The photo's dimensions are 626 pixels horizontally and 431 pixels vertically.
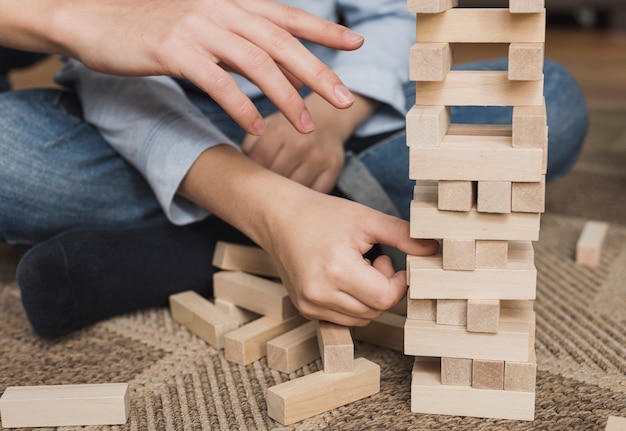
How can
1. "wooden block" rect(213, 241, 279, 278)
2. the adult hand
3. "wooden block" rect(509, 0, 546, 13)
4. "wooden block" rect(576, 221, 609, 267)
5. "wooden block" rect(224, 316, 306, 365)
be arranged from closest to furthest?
"wooden block" rect(509, 0, 546, 13) → the adult hand → "wooden block" rect(224, 316, 306, 365) → "wooden block" rect(213, 241, 279, 278) → "wooden block" rect(576, 221, 609, 267)

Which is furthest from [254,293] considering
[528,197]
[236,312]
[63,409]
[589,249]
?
[589,249]

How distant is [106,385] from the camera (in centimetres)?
75

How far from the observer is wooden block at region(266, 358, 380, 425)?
72 centimetres

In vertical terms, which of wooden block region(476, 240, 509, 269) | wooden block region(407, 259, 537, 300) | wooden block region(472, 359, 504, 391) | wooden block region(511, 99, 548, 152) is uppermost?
wooden block region(511, 99, 548, 152)

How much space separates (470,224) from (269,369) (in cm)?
29

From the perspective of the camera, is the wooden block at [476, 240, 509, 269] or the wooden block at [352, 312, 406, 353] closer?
the wooden block at [476, 240, 509, 269]

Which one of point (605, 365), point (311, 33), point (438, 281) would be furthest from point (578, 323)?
point (311, 33)

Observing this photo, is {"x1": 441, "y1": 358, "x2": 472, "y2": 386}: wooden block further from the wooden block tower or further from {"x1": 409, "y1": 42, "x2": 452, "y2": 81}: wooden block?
{"x1": 409, "y1": 42, "x2": 452, "y2": 81}: wooden block

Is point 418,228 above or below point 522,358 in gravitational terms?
above

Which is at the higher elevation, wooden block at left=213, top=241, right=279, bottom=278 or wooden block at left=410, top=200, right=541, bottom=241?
wooden block at left=410, top=200, right=541, bottom=241

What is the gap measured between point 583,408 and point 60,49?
0.66 m

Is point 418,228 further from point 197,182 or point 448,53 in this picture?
point 197,182

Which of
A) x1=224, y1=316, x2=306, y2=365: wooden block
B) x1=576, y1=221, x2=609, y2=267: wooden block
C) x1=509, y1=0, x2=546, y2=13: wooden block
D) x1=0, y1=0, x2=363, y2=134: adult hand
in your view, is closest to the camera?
x1=509, y1=0, x2=546, y2=13: wooden block

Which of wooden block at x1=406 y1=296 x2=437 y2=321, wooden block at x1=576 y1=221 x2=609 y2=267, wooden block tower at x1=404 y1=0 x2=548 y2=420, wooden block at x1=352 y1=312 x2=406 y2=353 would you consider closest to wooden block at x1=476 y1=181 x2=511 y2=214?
wooden block tower at x1=404 y1=0 x2=548 y2=420
